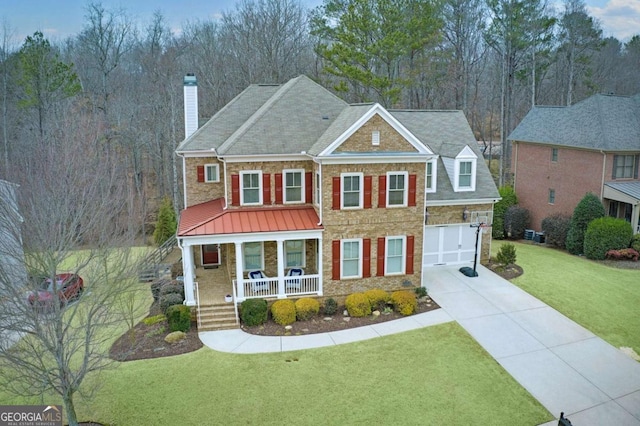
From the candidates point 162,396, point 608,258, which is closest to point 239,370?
point 162,396

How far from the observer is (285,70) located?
42375 millimetres

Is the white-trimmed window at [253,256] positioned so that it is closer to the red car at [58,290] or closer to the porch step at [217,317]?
the porch step at [217,317]

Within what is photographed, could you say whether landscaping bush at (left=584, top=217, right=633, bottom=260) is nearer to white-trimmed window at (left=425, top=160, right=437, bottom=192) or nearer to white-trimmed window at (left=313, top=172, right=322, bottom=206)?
white-trimmed window at (left=425, top=160, right=437, bottom=192)

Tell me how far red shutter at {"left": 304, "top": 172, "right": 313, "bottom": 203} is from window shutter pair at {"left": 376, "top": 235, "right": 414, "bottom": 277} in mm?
3440

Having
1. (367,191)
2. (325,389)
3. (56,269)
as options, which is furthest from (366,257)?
(56,269)

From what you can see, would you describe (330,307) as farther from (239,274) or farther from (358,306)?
(239,274)

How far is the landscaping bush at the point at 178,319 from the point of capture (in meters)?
17.1

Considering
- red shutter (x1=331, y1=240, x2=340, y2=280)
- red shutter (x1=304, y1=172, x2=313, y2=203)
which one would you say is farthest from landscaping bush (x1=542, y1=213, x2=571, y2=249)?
red shutter (x1=304, y1=172, x2=313, y2=203)

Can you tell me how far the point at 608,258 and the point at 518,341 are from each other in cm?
1257

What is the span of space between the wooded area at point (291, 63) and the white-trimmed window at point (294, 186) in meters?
17.0

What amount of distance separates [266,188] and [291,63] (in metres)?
26.2

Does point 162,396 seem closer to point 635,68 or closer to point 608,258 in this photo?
point 608,258

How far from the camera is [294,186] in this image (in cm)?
2034

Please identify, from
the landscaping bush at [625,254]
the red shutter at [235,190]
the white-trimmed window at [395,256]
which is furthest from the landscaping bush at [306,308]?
the landscaping bush at [625,254]
